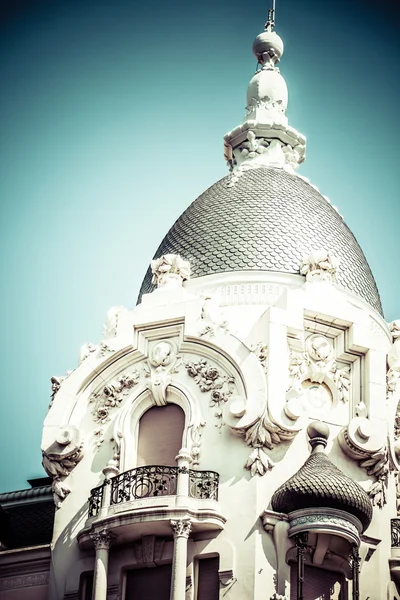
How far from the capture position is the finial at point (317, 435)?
31859mm

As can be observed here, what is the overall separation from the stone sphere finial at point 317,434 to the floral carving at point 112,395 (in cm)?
434

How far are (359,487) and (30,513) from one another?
957 cm

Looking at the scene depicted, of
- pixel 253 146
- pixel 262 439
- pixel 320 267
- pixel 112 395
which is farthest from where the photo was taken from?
pixel 253 146

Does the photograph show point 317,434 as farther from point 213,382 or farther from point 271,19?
point 271,19

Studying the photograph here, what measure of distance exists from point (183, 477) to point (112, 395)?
365 cm

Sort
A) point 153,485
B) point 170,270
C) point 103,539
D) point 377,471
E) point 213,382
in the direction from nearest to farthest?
point 103,539 → point 153,485 → point 377,471 → point 213,382 → point 170,270

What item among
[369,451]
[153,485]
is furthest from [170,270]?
[369,451]

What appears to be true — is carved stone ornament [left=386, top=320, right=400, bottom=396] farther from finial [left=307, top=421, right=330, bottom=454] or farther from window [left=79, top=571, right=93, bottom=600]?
window [left=79, top=571, right=93, bottom=600]

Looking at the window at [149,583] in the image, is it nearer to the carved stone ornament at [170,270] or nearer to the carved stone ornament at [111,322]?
the carved stone ornament at [111,322]

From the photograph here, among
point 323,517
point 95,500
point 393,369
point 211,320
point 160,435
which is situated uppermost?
point 211,320

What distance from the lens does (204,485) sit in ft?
104

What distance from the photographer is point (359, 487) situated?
3088 cm

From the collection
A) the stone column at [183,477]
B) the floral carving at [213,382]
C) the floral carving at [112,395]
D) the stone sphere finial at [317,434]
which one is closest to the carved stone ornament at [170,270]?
the floral carving at [112,395]

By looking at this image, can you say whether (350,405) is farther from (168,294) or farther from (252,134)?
(252,134)
